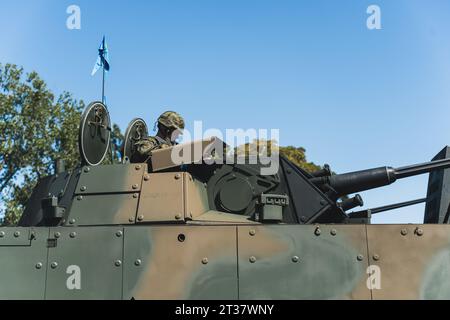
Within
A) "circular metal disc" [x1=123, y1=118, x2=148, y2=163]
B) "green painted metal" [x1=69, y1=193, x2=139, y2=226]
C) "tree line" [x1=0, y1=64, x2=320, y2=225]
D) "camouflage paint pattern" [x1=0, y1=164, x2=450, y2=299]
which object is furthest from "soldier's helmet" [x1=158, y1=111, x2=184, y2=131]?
"tree line" [x1=0, y1=64, x2=320, y2=225]

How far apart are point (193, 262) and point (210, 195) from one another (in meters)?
1.37

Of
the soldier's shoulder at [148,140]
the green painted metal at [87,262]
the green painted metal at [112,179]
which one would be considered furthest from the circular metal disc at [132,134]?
the green painted metal at [87,262]

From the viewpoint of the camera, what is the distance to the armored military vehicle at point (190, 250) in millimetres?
6148

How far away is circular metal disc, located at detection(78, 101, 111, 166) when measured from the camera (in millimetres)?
7852

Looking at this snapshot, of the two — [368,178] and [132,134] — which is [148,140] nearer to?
[132,134]

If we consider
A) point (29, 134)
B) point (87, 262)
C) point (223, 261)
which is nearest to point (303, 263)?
point (223, 261)

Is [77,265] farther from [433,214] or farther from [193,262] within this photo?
[433,214]

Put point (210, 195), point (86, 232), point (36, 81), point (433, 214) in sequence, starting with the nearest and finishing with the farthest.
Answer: point (86, 232)
point (210, 195)
point (433, 214)
point (36, 81)

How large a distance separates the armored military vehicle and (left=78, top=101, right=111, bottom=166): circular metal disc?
842 mm

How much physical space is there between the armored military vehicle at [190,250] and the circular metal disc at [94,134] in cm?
84

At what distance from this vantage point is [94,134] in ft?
27.0

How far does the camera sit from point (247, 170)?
24.8 ft

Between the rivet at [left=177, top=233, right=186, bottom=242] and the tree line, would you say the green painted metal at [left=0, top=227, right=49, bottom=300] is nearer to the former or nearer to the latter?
the rivet at [left=177, top=233, right=186, bottom=242]
